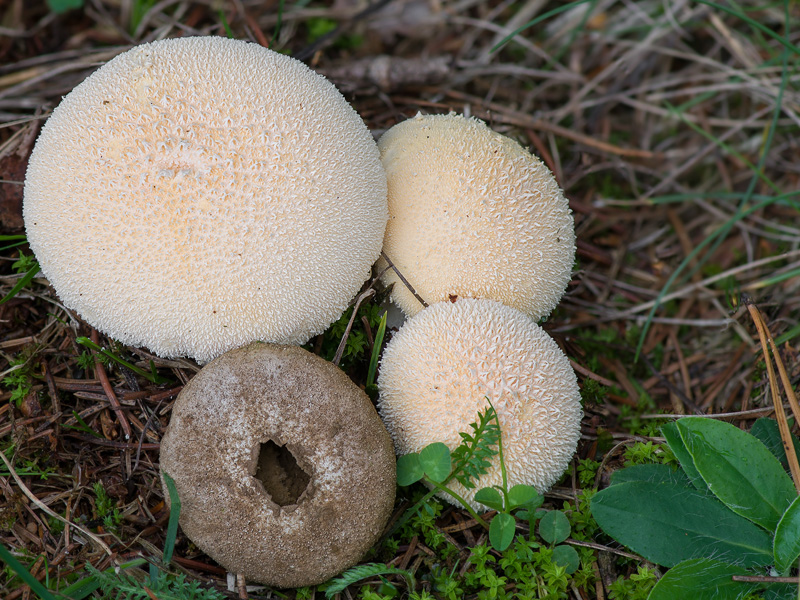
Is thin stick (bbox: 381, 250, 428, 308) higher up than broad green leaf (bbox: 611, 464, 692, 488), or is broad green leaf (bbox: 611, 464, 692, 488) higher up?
thin stick (bbox: 381, 250, 428, 308)

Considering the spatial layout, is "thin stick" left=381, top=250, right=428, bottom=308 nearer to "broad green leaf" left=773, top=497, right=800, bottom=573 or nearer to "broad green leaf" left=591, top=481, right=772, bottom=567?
"broad green leaf" left=591, top=481, right=772, bottom=567

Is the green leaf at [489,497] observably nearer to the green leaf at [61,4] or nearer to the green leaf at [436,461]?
the green leaf at [436,461]

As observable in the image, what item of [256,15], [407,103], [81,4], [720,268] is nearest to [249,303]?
[407,103]

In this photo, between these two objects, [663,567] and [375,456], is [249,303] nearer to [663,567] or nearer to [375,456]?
[375,456]

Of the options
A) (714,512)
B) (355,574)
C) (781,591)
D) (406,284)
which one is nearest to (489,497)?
A: (355,574)

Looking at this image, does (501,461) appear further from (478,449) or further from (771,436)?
(771,436)

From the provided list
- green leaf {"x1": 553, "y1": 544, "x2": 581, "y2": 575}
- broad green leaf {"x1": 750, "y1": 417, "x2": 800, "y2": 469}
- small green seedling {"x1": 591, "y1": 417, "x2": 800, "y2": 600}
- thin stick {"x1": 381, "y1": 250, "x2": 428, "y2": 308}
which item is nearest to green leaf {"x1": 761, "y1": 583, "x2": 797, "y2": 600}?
small green seedling {"x1": 591, "y1": 417, "x2": 800, "y2": 600}
